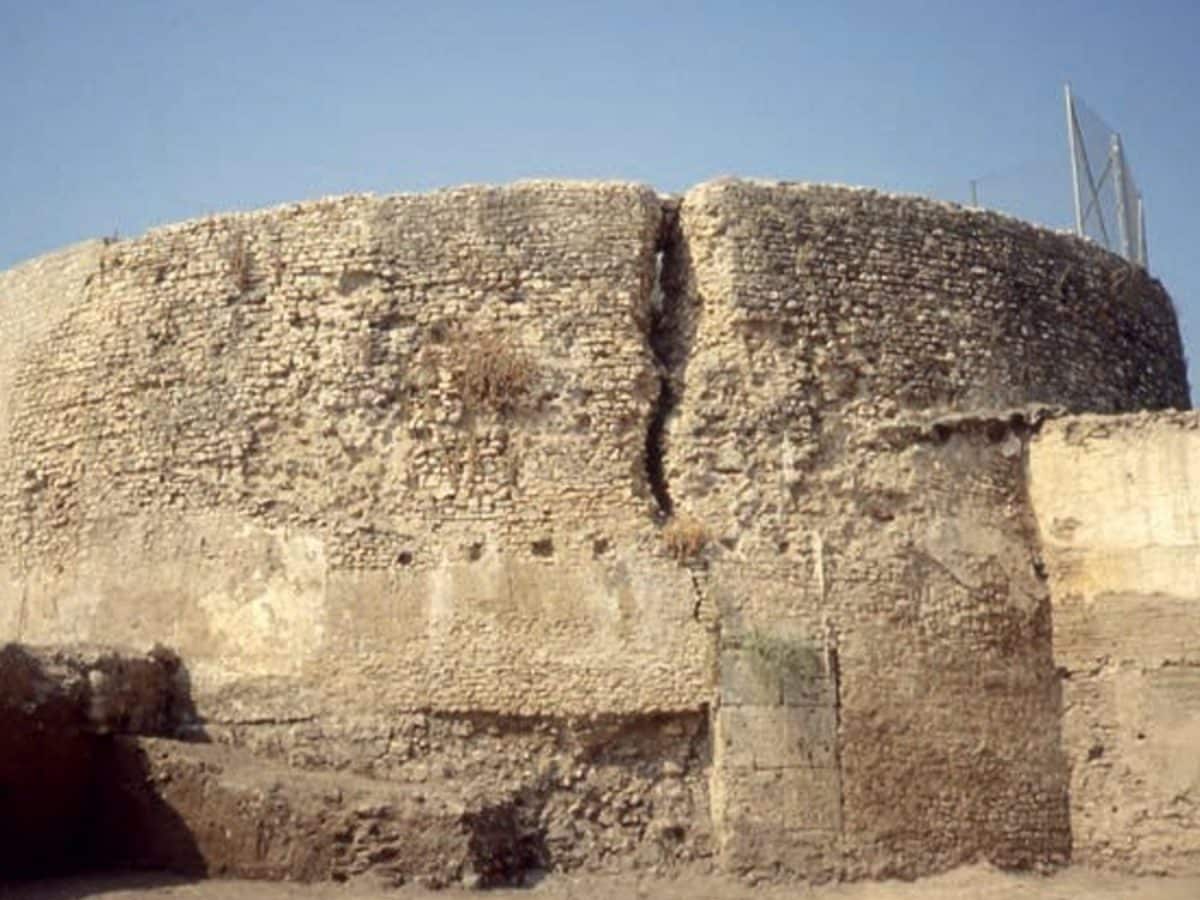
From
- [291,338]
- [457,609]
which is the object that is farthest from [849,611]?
[291,338]

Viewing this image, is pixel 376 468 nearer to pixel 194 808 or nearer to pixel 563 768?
pixel 563 768

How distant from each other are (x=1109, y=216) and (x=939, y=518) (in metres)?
5.54

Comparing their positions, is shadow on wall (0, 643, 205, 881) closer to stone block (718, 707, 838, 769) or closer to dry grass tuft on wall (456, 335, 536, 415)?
dry grass tuft on wall (456, 335, 536, 415)

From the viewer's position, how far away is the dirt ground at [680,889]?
984cm

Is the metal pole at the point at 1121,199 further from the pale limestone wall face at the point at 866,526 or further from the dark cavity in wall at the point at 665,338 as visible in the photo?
the dark cavity in wall at the point at 665,338

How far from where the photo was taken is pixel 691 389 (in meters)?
11.7

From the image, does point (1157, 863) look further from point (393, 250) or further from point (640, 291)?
point (393, 250)

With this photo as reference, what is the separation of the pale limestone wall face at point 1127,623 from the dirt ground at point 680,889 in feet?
→ 1.31

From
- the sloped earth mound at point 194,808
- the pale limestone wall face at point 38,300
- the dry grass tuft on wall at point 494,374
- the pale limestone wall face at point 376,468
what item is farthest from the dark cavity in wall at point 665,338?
the pale limestone wall face at point 38,300

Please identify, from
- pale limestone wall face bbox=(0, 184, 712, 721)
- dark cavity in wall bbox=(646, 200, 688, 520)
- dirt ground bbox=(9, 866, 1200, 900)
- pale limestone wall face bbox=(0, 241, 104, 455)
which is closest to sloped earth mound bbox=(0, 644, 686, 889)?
dirt ground bbox=(9, 866, 1200, 900)

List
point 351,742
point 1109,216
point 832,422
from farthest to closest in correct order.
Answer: point 1109,216, point 832,422, point 351,742

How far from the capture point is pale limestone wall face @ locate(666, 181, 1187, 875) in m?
11.0

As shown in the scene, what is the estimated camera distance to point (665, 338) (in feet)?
39.4

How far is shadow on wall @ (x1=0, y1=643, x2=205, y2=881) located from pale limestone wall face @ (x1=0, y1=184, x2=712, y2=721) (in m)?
0.80
